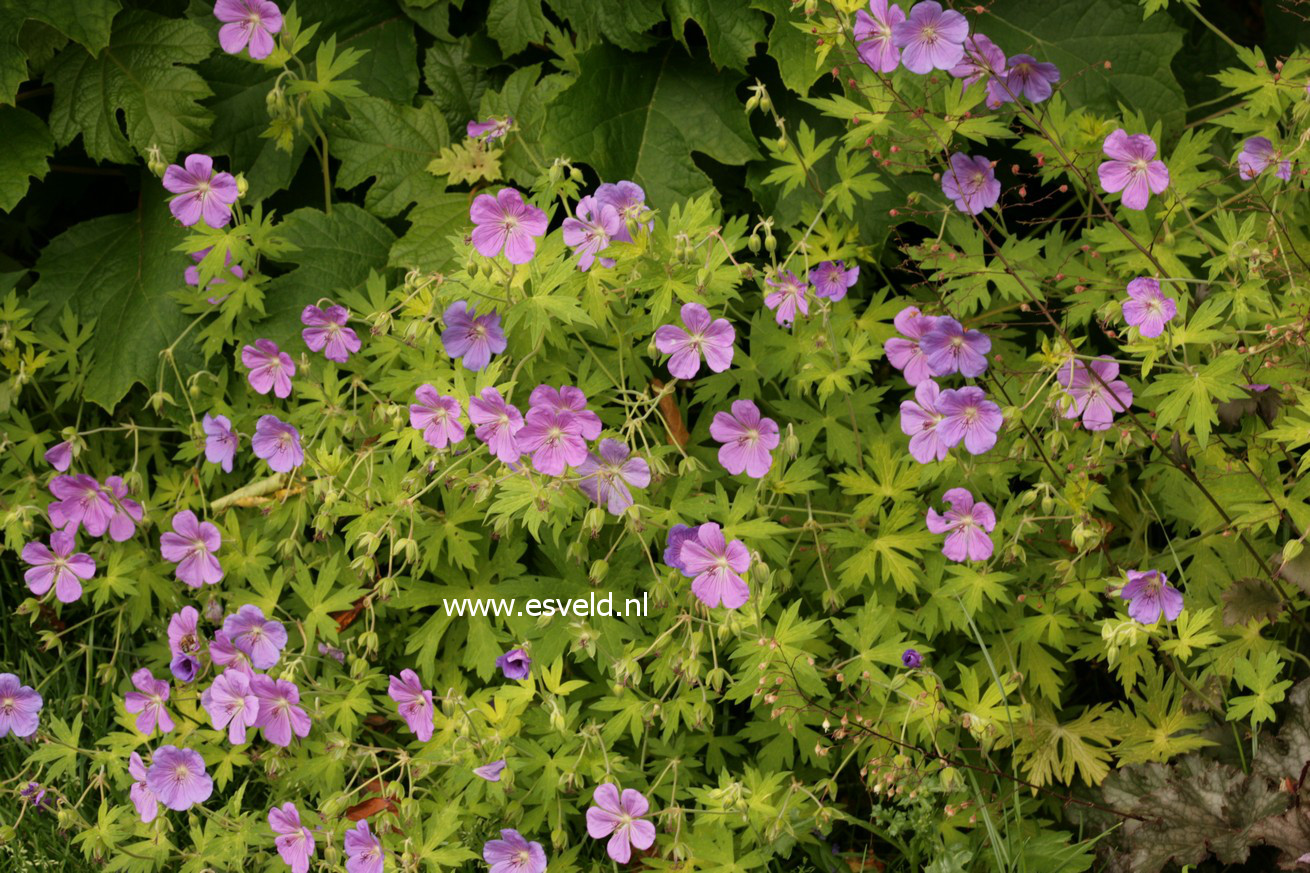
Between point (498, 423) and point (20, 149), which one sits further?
point (20, 149)

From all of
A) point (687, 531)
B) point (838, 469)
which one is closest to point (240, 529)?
point (687, 531)

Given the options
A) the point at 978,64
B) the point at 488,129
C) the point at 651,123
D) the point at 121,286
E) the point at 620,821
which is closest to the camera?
the point at 620,821

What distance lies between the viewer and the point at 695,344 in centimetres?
217

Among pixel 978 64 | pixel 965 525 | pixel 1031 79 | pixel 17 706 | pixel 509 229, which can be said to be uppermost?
pixel 978 64

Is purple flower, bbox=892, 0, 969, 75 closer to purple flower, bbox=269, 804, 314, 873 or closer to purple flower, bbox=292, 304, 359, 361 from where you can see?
purple flower, bbox=292, 304, 359, 361

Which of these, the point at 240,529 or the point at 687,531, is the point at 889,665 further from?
the point at 240,529

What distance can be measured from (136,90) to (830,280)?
1760 millimetres

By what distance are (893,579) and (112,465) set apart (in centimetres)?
185

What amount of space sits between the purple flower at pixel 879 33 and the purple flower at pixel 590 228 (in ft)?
1.77

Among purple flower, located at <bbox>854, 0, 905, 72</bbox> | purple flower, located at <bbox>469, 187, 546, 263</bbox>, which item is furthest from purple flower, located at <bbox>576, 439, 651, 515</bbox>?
purple flower, located at <bbox>854, 0, 905, 72</bbox>

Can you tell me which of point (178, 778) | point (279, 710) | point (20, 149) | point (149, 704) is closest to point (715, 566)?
point (279, 710)

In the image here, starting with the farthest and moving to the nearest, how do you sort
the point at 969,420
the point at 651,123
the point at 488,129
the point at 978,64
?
the point at 651,123 < the point at 488,129 < the point at 978,64 < the point at 969,420

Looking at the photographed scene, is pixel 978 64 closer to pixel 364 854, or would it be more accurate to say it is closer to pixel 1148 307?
pixel 1148 307

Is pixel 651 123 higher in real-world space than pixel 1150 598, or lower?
higher
